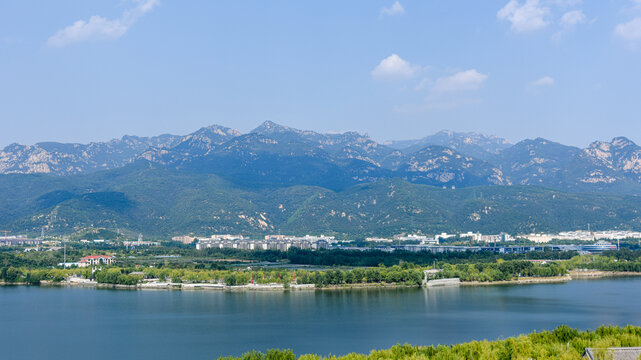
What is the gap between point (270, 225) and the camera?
143000 millimetres

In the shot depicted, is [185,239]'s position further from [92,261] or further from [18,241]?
[92,261]

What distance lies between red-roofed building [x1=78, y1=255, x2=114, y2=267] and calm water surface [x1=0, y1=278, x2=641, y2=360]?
A: 1820cm

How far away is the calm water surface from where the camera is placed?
35188 millimetres

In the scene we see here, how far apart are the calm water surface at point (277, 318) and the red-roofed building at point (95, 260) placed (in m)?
18.2

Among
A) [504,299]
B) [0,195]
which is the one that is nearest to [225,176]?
[0,195]

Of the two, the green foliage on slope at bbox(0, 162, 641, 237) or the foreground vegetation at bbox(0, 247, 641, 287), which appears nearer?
the foreground vegetation at bbox(0, 247, 641, 287)

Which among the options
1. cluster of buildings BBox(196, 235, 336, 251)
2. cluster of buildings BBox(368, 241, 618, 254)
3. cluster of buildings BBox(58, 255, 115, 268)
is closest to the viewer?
cluster of buildings BBox(58, 255, 115, 268)

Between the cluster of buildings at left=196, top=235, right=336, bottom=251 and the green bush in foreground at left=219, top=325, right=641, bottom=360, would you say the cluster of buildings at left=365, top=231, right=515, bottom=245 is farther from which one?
the green bush in foreground at left=219, top=325, right=641, bottom=360

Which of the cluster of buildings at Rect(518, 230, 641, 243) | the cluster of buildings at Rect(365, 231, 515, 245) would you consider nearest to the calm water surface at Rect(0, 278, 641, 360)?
the cluster of buildings at Rect(365, 231, 515, 245)

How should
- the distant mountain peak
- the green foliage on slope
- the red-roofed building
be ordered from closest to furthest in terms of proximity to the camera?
the red-roofed building
the green foliage on slope
the distant mountain peak

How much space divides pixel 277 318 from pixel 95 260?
4163cm

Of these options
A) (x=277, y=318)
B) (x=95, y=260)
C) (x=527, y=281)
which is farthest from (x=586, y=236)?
(x=277, y=318)

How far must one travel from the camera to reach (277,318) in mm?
42719

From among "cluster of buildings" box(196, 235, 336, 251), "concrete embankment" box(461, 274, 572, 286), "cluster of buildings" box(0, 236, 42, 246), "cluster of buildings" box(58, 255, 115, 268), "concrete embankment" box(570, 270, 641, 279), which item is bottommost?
"concrete embankment" box(461, 274, 572, 286)
